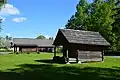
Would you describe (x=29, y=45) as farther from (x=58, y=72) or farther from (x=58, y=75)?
(x=58, y=75)

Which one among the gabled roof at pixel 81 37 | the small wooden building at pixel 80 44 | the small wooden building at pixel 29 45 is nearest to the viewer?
the gabled roof at pixel 81 37

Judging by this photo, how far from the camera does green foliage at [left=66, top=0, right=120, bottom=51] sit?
75.1 m

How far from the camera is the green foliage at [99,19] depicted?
75.1 metres

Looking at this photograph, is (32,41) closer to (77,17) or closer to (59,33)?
(77,17)

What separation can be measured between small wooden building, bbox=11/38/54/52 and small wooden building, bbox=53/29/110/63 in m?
52.6

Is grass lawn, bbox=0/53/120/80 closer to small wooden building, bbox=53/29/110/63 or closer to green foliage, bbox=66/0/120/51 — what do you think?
small wooden building, bbox=53/29/110/63

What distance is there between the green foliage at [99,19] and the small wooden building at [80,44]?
27.7 metres

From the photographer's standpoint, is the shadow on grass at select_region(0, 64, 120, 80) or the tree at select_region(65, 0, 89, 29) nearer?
the shadow on grass at select_region(0, 64, 120, 80)

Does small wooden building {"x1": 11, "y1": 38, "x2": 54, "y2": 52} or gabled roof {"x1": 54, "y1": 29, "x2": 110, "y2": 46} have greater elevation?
small wooden building {"x1": 11, "y1": 38, "x2": 54, "y2": 52}

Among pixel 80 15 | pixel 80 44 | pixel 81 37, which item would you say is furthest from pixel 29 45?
pixel 80 44

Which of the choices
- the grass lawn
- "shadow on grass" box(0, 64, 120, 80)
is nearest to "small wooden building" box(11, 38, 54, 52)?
the grass lawn

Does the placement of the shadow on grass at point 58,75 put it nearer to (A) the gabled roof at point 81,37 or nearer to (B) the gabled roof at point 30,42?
(A) the gabled roof at point 81,37

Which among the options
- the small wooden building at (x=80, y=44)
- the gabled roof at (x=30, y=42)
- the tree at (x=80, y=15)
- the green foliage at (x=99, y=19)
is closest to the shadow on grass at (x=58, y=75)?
the small wooden building at (x=80, y=44)

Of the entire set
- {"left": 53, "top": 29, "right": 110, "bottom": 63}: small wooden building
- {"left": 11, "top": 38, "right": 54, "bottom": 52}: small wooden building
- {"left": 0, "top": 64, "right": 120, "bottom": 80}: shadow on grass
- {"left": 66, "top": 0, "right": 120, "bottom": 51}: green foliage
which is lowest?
{"left": 0, "top": 64, "right": 120, "bottom": 80}: shadow on grass
